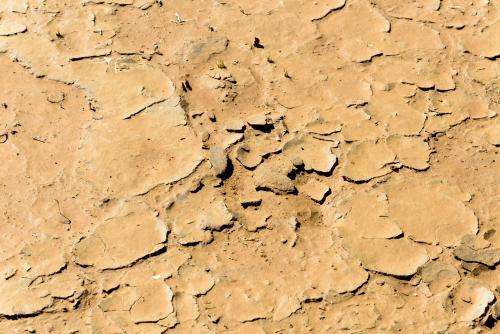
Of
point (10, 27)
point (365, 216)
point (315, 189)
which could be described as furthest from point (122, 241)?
point (10, 27)

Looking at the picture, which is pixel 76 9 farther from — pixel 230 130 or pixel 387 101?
pixel 387 101

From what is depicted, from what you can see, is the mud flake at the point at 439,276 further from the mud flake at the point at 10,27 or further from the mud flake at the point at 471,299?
the mud flake at the point at 10,27

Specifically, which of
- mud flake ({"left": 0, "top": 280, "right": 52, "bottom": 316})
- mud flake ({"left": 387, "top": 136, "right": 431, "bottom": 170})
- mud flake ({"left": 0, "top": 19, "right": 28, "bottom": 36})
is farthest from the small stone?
mud flake ({"left": 0, "top": 19, "right": 28, "bottom": 36})

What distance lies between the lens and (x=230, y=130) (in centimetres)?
270

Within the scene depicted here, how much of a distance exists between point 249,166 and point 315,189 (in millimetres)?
Answer: 238

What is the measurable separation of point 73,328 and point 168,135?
0.81 metres

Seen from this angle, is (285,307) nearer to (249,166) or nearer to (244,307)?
(244,307)

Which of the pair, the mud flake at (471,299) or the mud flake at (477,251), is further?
the mud flake at (477,251)

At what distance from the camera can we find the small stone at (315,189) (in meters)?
2.50

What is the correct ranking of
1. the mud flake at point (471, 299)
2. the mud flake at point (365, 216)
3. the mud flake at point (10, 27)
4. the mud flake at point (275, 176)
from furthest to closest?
1. the mud flake at point (10, 27)
2. the mud flake at point (275, 176)
3. the mud flake at point (365, 216)
4. the mud flake at point (471, 299)

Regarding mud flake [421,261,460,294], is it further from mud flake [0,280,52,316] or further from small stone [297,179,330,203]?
mud flake [0,280,52,316]

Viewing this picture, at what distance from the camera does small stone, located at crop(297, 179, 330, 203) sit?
98.3 inches

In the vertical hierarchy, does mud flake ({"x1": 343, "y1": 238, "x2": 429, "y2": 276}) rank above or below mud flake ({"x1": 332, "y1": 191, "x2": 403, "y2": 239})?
below

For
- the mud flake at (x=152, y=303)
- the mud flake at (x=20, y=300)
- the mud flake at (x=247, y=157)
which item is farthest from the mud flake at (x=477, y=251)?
the mud flake at (x=20, y=300)
